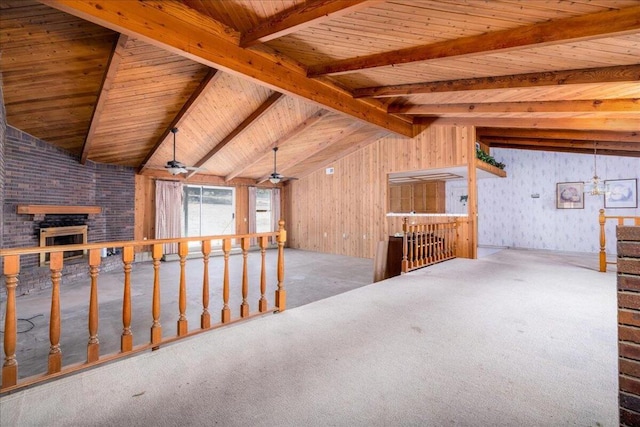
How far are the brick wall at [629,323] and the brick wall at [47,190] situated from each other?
6794mm

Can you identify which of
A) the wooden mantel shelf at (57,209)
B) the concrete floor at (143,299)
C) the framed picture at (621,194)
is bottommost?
the concrete floor at (143,299)

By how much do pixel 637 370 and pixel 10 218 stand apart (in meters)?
7.23

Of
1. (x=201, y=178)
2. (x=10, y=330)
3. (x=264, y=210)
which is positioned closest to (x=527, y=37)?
(x=10, y=330)

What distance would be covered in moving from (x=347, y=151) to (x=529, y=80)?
17.9 feet

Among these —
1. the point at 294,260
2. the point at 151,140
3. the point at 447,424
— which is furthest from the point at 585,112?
the point at 151,140

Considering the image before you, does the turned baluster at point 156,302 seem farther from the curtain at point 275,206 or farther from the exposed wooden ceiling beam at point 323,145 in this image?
the curtain at point 275,206

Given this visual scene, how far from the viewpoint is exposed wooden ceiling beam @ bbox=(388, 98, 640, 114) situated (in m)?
4.10

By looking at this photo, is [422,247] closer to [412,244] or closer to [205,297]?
[412,244]

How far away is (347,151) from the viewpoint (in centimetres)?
884

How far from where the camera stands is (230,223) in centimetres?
992

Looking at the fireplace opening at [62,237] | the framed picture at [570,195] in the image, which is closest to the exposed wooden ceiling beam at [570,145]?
the framed picture at [570,195]

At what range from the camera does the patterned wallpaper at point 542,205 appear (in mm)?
7574

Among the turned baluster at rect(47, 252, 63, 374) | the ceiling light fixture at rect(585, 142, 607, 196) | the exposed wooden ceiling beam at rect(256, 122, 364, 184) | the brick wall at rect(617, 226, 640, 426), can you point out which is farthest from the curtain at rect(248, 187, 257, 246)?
the brick wall at rect(617, 226, 640, 426)

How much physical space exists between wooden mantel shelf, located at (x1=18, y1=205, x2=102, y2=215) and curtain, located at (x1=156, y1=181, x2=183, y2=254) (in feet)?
5.87
